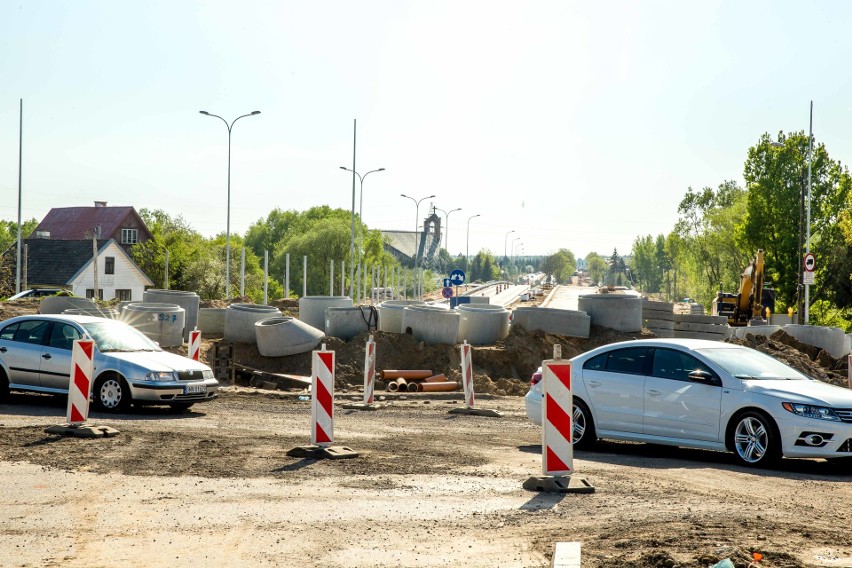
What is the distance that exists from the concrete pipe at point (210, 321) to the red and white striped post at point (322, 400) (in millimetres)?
15935

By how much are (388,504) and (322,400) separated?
3.45m

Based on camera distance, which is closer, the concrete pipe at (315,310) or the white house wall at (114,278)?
the concrete pipe at (315,310)

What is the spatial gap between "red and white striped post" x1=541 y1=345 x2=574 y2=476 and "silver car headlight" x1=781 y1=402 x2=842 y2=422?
9.06 ft

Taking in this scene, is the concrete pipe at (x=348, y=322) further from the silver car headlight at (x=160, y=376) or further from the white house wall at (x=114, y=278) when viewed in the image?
the white house wall at (x=114, y=278)

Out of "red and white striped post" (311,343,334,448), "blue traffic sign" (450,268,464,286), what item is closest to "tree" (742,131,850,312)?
"blue traffic sign" (450,268,464,286)

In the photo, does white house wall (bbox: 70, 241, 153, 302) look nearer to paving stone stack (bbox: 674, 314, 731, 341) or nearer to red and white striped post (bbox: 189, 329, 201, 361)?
paving stone stack (bbox: 674, 314, 731, 341)

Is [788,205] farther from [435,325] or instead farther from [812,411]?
[812,411]

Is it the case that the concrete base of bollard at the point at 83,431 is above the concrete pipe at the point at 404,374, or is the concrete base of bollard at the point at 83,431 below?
below

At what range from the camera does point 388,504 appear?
8.95 m

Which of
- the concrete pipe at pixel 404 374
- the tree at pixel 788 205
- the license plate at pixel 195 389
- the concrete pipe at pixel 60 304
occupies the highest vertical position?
the tree at pixel 788 205

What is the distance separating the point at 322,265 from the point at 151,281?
23411mm

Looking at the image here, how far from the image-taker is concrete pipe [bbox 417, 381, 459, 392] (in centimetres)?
2194

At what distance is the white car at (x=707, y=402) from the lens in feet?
36.8

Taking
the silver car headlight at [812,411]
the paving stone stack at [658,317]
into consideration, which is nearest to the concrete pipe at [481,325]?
the paving stone stack at [658,317]
